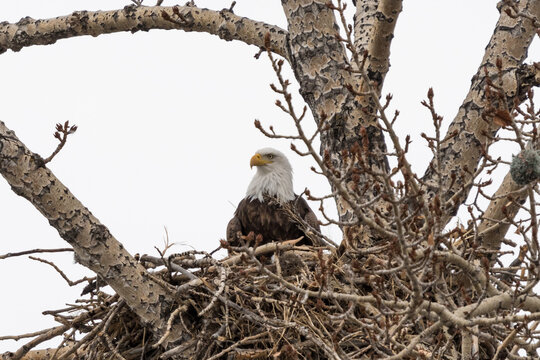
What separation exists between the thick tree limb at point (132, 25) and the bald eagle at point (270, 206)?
4.13 feet

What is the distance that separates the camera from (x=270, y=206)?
746 centimetres

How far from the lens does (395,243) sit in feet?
13.2

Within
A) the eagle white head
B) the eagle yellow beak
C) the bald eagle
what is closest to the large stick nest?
the bald eagle

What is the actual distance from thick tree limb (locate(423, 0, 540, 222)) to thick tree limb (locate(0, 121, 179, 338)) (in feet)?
7.16

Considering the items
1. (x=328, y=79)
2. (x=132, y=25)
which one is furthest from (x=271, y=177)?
(x=132, y=25)

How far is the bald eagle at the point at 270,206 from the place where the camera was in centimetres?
730

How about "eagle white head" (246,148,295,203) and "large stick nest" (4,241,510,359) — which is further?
"eagle white head" (246,148,295,203)

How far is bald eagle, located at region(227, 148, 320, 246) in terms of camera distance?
7297 millimetres

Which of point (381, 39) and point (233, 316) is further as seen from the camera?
point (381, 39)

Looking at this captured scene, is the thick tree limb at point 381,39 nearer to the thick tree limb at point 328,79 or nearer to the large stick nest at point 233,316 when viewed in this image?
the thick tree limb at point 328,79

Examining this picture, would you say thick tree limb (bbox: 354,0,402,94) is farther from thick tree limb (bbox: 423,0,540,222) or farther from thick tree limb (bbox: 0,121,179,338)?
thick tree limb (bbox: 0,121,179,338)

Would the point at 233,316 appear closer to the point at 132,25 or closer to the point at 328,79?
the point at 328,79

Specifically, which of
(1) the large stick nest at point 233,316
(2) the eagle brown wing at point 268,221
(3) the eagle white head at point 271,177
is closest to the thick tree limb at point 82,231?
(1) the large stick nest at point 233,316

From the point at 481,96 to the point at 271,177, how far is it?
2204 millimetres
